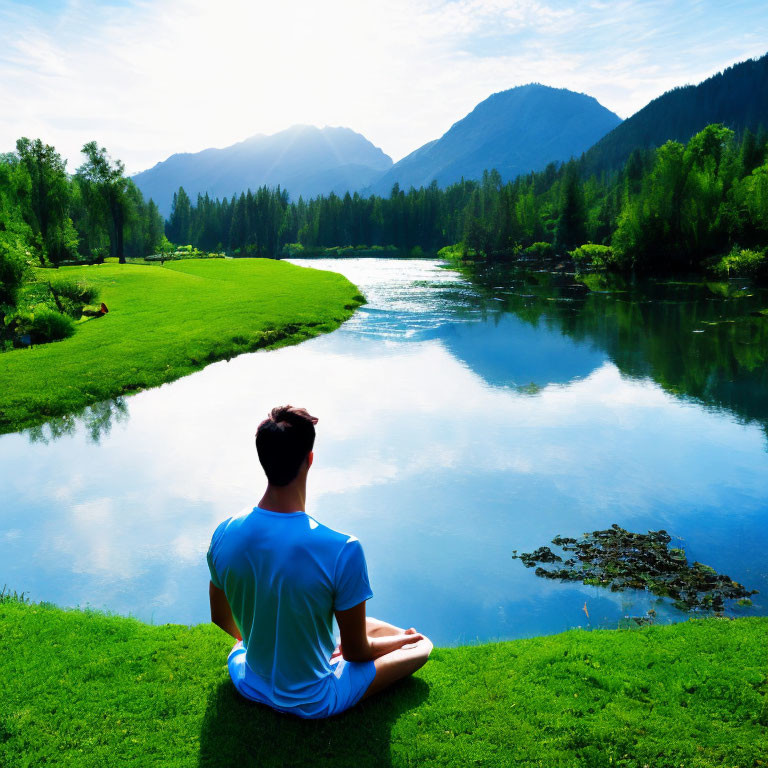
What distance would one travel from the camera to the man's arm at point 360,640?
405cm

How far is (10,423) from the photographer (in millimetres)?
14977

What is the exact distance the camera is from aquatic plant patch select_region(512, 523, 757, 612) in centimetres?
789

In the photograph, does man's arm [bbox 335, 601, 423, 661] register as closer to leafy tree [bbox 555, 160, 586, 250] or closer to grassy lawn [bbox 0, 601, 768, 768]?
grassy lawn [bbox 0, 601, 768, 768]

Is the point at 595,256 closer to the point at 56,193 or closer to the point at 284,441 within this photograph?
the point at 56,193

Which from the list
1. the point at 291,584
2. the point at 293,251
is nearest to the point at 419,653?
the point at 291,584

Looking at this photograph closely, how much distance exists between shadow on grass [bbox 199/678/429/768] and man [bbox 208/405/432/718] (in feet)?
0.52

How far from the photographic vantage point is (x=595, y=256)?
251 ft

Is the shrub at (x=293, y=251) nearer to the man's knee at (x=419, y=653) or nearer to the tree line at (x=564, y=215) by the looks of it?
the tree line at (x=564, y=215)

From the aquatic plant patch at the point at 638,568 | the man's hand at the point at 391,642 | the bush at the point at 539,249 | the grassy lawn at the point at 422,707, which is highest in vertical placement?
the bush at the point at 539,249

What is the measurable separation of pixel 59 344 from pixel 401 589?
820 inches

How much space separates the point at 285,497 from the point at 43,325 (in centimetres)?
2596

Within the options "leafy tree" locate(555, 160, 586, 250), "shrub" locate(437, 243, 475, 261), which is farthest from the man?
"shrub" locate(437, 243, 475, 261)

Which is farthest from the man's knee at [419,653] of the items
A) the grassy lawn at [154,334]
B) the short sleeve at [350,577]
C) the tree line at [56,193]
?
the tree line at [56,193]

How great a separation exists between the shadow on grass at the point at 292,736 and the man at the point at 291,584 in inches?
6.3
